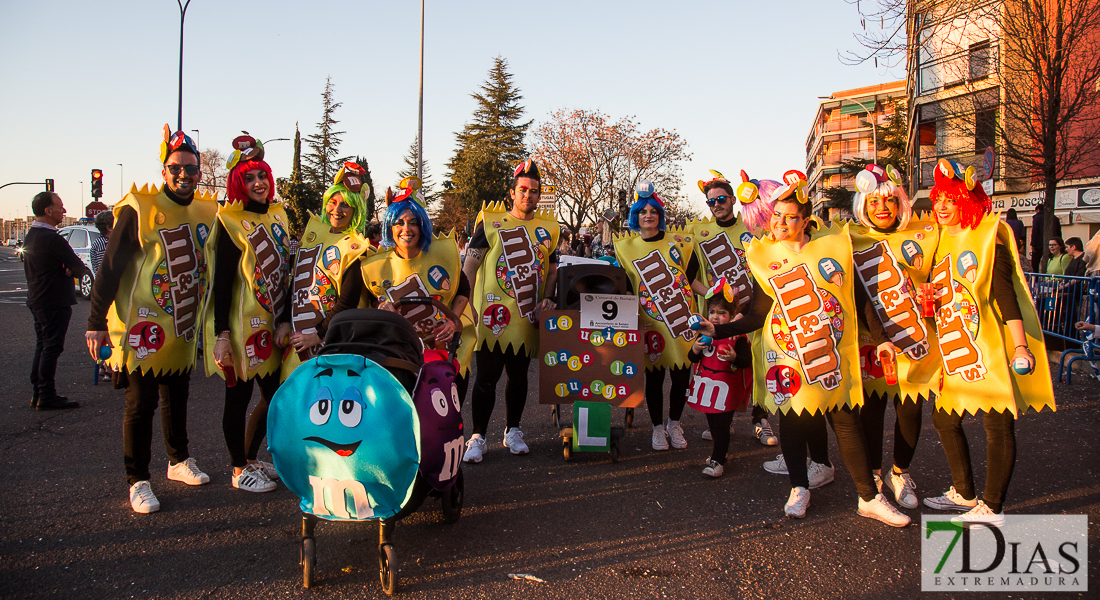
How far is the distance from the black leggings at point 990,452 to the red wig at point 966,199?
41.4 inches

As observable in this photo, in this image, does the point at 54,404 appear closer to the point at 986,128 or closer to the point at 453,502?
the point at 453,502

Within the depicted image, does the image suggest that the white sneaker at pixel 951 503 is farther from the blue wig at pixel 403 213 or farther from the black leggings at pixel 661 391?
the blue wig at pixel 403 213

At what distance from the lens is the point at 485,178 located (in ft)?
139

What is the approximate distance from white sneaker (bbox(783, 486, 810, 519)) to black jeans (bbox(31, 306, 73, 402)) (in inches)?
260

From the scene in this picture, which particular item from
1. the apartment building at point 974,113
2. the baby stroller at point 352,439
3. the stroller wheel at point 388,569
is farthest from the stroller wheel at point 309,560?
the apartment building at point 974,113

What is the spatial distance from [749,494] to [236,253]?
3.55 m

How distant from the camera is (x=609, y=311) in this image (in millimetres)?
4980

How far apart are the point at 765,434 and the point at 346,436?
12.2 feet

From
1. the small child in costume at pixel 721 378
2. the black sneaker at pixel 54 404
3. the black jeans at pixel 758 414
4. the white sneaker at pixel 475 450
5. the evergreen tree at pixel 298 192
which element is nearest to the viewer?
the small child in costume at pixel 721 378

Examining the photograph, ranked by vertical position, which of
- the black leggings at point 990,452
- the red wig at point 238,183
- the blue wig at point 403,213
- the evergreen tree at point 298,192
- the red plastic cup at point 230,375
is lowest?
the black leggings at point 990,452

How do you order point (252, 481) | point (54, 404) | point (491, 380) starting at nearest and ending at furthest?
point (252, 481), point (491, 380), point (54, 404)

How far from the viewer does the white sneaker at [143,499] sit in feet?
12.5

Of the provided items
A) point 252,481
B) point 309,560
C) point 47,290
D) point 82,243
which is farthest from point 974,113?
point 82,243

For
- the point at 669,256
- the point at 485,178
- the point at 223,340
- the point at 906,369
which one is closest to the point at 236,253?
the point at 223,340
